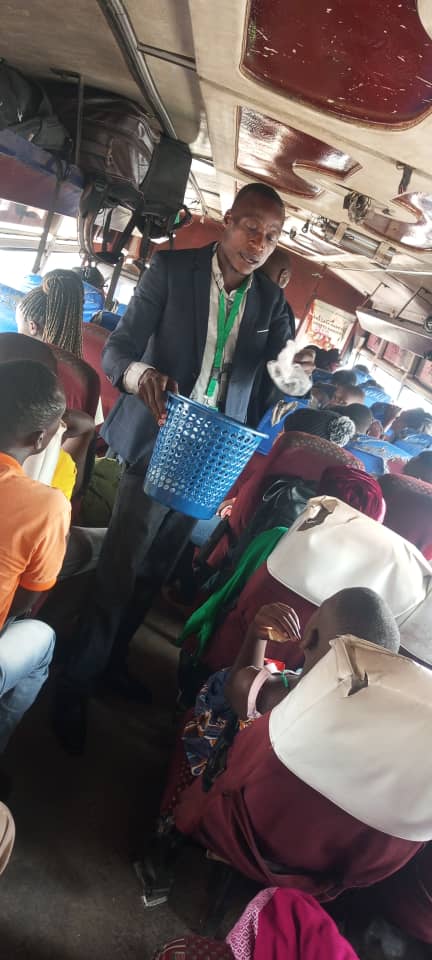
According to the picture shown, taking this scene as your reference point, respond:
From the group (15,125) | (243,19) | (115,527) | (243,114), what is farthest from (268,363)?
(15,125)

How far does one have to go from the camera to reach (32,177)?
3350 mm

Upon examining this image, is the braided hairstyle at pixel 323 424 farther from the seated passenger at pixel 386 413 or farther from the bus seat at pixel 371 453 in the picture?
the seated passenger at pixel 386 413

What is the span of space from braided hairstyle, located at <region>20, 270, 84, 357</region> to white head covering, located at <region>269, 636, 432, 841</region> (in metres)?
3.15

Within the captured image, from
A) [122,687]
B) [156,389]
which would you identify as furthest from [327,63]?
[122,687]

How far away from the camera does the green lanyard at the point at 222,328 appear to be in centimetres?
230

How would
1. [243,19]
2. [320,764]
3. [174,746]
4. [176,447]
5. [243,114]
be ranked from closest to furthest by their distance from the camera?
[320,764] < [243,19] < [176,447] < [174,746] < [243,114]

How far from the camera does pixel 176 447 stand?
1918 mm

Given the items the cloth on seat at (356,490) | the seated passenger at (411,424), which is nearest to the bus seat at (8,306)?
the cloth on seat at (356,490)

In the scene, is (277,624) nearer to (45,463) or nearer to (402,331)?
(45,463)

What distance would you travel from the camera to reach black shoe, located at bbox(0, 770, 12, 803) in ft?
7.01


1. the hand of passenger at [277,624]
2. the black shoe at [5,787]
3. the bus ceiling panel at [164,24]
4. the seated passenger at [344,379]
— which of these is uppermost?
the bus ceiling panel at [164,24]

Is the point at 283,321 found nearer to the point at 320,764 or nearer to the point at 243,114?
the point at 243,114

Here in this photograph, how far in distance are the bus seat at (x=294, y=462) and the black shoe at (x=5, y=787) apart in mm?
1586

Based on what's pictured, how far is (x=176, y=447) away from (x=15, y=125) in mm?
2428
